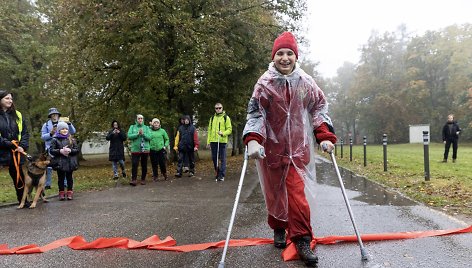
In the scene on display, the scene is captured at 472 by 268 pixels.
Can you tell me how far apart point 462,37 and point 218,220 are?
56487 millimetres

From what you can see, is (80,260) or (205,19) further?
(205,19)

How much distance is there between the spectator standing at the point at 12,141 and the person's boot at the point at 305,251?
18.6 ft

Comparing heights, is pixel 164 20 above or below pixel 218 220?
above

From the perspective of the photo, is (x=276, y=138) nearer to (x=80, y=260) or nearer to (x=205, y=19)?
(x=80, y=260)

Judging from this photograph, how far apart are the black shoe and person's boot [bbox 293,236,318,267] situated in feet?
1.44

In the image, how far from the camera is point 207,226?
5656mm

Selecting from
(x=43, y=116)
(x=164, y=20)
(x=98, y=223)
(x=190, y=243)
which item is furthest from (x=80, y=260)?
(x=43, y=116)

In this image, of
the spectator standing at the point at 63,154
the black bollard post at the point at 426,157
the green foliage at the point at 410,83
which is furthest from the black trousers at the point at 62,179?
the green foliage at the point at 410,83

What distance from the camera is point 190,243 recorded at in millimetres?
4809

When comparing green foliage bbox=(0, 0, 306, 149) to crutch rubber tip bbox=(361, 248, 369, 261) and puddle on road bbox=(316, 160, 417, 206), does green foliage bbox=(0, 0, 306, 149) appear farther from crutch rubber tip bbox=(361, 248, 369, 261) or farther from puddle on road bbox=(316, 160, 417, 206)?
crutch rubber tip bbox=(361, 248, 369, 261)

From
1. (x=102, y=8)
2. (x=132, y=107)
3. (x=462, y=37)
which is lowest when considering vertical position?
(x=132, y=107)

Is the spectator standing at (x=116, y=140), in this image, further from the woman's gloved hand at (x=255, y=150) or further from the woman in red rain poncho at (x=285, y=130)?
the woman's gloved hand at (x=255, y=150)

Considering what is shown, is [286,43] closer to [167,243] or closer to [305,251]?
[305,251]

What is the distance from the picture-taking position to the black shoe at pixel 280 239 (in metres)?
4.50
